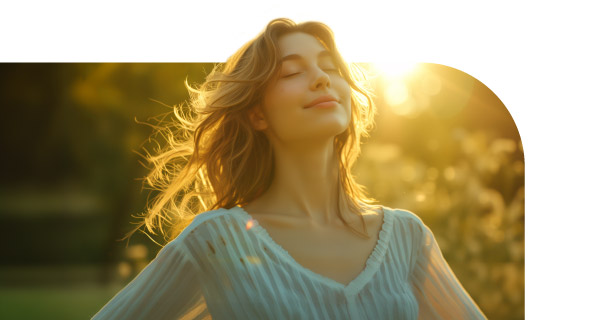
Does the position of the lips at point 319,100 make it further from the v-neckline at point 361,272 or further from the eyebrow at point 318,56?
the v-neckline at point 361,272

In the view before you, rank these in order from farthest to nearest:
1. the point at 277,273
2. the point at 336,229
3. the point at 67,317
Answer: the point at 67,317
the point at 336,229
the point at 277,273

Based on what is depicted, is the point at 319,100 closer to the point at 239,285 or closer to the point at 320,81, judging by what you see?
the point at 320,81

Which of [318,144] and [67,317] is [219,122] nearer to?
[318,144]

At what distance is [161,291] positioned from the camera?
1.20 metres

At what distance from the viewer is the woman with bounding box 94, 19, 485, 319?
1.21 metres

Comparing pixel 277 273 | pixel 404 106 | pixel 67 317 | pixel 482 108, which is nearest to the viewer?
pixel 277 273

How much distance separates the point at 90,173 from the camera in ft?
6.76

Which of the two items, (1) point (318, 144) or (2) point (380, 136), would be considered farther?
(2) point (380, 136)

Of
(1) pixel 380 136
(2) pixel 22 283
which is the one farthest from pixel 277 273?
(2) pixel 22 283

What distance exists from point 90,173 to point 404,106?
1.06 m

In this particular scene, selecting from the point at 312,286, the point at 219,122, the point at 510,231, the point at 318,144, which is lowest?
the point at 510,231

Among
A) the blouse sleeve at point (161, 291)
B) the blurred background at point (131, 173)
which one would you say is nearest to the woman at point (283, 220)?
the blouse sleeve at point (161, 291)

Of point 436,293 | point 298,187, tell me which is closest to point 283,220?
point 298,187

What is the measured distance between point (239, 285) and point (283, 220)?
17 centimetres
